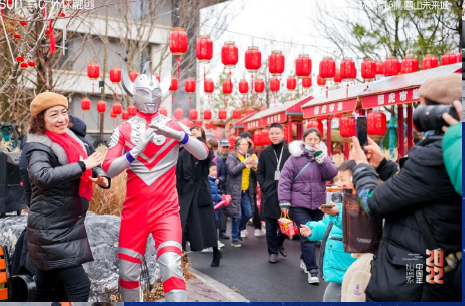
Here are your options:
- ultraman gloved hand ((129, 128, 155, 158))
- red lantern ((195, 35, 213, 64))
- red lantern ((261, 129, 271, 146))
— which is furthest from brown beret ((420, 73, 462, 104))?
red lantern ((261, 129, 271, 146))

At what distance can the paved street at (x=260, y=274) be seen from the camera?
18.7ft

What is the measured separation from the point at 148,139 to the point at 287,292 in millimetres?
2785

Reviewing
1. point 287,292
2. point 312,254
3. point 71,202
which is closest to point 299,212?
point 312,254

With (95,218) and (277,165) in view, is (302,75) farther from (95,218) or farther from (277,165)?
(95,218)

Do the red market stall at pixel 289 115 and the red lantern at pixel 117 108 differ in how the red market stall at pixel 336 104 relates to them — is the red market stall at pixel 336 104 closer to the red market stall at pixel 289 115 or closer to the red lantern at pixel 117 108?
the red market stall at pixel 289 115

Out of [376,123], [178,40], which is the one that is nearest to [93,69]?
[178,40]

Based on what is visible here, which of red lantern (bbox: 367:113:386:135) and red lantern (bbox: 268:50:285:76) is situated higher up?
red lantern (bbox: 268:50:285:76)

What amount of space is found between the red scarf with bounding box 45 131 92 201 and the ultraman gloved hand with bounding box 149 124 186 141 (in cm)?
58

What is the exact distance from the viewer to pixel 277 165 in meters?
7.86

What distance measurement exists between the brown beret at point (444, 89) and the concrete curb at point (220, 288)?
322 centimetres

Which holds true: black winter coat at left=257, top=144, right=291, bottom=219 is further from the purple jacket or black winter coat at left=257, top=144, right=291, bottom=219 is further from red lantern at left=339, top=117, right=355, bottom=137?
red lantern at left=339, top=117, right=355, bottom=137

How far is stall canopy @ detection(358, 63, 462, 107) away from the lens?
7.83 meters

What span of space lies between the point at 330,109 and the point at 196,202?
189 inches

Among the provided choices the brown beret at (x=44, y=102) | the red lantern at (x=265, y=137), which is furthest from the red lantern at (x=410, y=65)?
the brown beret at (x=44, y=102)
